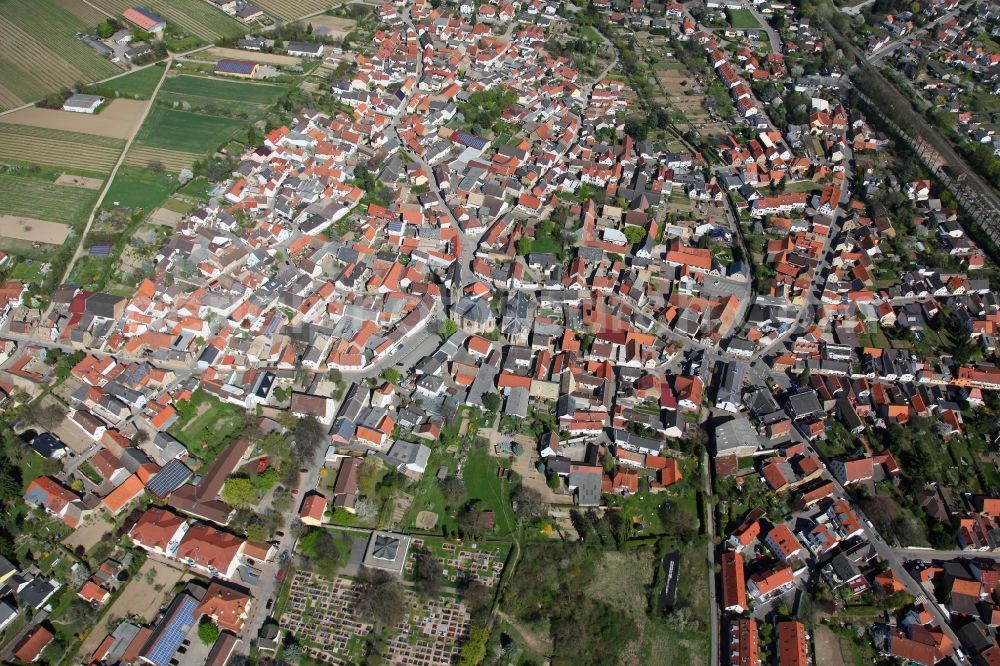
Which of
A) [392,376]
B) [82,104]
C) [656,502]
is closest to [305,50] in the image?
[82,104]

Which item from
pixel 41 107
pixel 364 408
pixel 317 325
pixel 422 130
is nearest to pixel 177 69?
pixel 41 107

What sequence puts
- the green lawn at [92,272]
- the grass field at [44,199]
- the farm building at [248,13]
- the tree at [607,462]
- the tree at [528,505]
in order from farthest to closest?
1. the farm building at [248,13]
2. the grass field at [44,199]
3. the green lawn at [92,272]
4. the tree at [607,462]
5. the tree at [528,505]

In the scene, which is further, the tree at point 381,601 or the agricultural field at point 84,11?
the agricultural field at point 84,11

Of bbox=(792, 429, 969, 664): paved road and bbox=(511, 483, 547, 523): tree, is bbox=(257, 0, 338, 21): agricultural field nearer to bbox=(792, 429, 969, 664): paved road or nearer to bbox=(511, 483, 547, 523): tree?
bbox=(511, 483, 547, 523): tree

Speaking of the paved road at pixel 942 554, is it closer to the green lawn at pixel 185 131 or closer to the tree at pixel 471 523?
the tree at pixel 471 523

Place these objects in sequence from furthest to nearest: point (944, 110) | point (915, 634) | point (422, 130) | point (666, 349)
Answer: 1. point (944, 110)
2. point (422, 130)
3. point (666, 349)
4. point (915, 634)

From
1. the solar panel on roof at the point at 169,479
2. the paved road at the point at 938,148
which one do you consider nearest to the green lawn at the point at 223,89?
the solar panel on roof at the point at 169,479

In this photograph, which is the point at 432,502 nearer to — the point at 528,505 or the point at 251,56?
the point at 528,505

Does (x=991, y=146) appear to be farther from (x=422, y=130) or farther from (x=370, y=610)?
(x=370, y=610)
